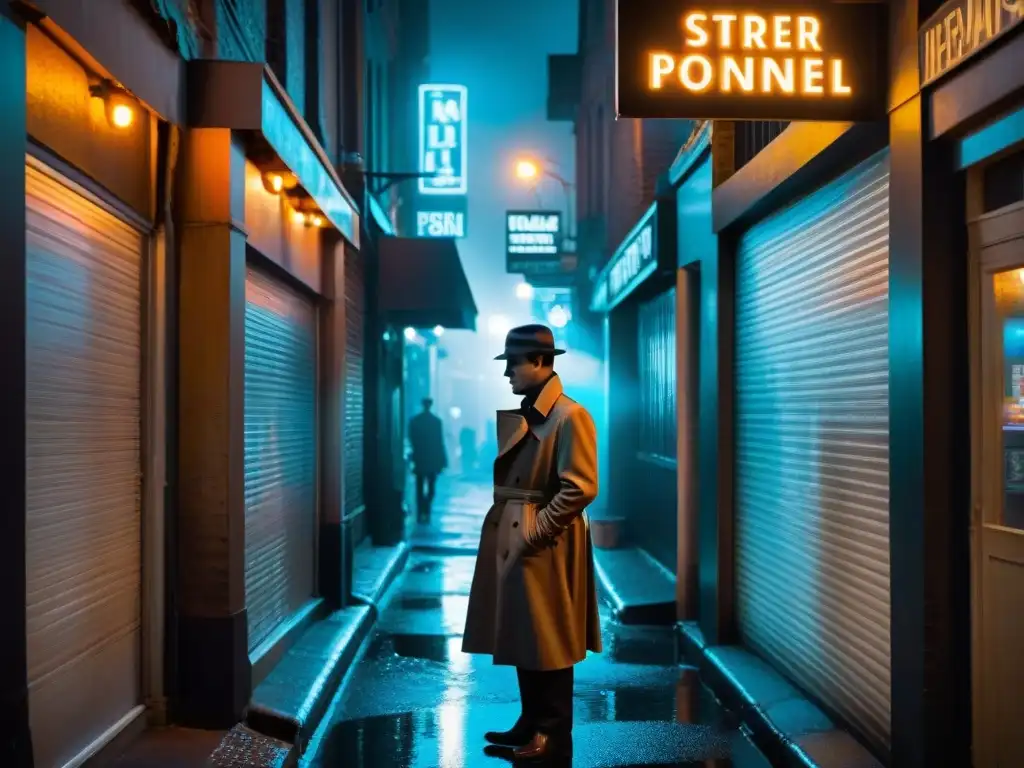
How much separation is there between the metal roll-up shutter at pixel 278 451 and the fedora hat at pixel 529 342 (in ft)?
6.44

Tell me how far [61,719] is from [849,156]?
15.7ft

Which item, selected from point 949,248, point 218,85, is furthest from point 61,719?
point 949,248

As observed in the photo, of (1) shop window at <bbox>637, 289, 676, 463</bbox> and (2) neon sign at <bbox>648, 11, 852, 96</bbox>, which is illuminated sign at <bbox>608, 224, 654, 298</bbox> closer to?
(1) shop window at <bbox>637, 289, 676, 463</bbox>

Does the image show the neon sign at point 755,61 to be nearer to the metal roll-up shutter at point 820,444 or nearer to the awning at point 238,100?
the metal roll-up shutter at point 820,444

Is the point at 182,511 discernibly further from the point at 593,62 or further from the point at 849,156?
the point at 593,62

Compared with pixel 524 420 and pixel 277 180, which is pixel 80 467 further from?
pixel 277 180

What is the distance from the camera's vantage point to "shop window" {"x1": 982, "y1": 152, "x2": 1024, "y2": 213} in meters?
4.02

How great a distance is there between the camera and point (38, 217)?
13.1 ft

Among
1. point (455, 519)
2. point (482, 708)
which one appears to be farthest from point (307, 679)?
point (455, 519)

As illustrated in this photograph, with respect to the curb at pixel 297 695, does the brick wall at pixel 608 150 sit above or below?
above

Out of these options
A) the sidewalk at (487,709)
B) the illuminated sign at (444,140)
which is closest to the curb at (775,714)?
the sidewalk at (487,709)

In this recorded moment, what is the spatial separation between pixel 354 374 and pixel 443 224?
9639mm

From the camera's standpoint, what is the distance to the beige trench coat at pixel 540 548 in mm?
5098

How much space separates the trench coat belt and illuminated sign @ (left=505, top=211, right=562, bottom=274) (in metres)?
19.2
